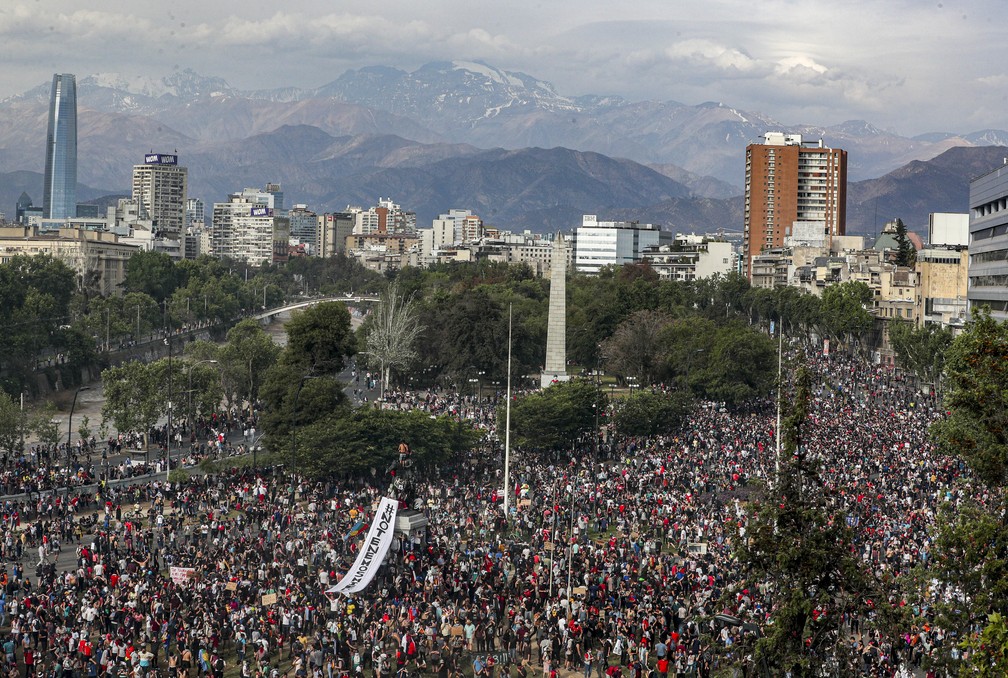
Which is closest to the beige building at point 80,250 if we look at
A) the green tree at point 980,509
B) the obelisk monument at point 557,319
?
the obelisk monument at point 557,319

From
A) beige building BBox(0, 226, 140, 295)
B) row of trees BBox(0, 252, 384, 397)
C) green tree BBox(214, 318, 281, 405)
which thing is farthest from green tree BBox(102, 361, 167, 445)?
beige building BBox(0, 226, 140, 295)

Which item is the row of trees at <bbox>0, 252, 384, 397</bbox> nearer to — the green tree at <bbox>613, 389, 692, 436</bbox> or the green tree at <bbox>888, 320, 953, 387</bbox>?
the green tree at <bbox>613, 389, 692, 436</bbox>

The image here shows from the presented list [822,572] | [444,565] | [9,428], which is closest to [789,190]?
[9,428]

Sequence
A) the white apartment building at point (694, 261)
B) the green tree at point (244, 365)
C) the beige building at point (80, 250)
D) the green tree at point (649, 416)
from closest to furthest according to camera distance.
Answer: the green tree at point (649, 416)
the green tree at point (244, 365)
the beige building at point (80, 250)
the white apartment building at point (694, 261)

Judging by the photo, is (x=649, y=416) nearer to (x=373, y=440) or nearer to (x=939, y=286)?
(x=373, y=440)

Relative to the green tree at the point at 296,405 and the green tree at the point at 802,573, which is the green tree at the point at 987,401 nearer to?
the green tree at the point at 802,573

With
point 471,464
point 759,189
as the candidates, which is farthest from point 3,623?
point 759,189
